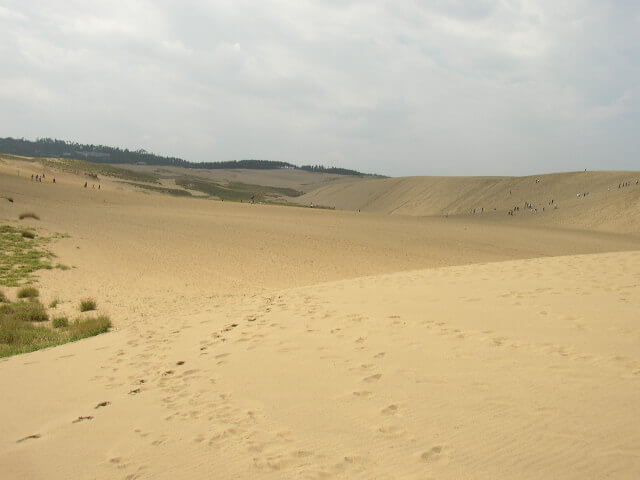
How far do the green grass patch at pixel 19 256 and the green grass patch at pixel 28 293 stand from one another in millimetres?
984

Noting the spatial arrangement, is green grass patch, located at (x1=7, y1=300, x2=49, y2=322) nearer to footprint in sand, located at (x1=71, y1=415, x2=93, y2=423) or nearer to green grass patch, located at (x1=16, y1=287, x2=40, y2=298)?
green grass patch, located at (x1=16, y1=287, x2=40, y2=298)

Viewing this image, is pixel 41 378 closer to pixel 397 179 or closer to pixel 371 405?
pixel 371 405

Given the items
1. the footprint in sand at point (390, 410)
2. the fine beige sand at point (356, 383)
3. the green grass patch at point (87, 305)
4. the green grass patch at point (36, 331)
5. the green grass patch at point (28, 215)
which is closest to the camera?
the fine beige sand at point (356, 383)

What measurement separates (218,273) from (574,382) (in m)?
14.4

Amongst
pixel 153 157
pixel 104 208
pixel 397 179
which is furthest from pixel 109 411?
pixel 153 157

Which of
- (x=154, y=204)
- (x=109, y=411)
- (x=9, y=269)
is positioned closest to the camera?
(x=109, y=411)

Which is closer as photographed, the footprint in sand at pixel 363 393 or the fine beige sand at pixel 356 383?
the fine beige sand at pixel 356 383

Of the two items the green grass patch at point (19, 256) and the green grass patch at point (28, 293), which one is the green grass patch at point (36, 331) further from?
the green grass patch at point (19, 256)

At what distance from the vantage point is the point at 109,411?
5.05 metres

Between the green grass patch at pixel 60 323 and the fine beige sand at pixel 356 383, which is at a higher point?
the fine beige sand at pixel 356 383

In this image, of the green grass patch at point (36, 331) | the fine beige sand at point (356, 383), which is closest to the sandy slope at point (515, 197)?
the fine beige sand at point (356, 383)

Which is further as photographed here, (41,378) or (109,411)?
(41,378)

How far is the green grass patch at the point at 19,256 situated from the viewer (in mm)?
14185

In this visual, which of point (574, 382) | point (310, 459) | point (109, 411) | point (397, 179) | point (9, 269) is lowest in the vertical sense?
point (9, 269)
